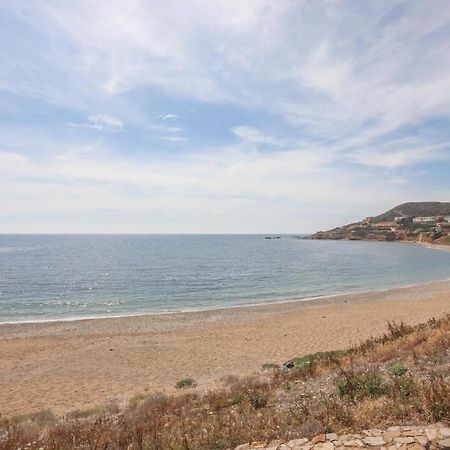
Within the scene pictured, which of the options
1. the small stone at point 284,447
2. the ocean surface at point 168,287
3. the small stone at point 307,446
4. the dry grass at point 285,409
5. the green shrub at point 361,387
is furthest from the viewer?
the ocean surface at point 168,287

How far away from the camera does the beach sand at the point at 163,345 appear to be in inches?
597

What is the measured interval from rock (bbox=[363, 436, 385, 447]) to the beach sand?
893 cm

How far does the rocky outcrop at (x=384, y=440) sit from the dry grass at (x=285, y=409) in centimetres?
39

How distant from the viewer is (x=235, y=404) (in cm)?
949

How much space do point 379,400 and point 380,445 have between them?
208cm

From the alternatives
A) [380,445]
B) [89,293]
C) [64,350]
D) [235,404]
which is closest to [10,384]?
[64,350]

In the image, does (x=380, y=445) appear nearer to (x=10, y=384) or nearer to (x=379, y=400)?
(x=379, y=400)

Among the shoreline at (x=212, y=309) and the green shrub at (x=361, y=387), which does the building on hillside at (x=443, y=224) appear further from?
the green shrub at (x=361, y=387)

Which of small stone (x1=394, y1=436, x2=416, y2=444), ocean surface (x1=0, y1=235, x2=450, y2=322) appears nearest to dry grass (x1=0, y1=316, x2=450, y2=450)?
small stone (x1=394, y1=436, x2=416, y2=444)

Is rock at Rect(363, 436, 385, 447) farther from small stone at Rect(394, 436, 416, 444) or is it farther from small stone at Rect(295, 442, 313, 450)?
small stone at Rect(295, 442, 313, 450)

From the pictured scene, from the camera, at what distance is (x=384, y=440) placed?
5246 millimetres

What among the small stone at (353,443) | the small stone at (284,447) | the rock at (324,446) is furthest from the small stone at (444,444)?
the small stone at (284,447)

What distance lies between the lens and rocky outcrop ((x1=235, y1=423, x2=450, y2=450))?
504cm

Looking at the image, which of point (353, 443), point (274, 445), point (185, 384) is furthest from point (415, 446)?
point (185, 384)
